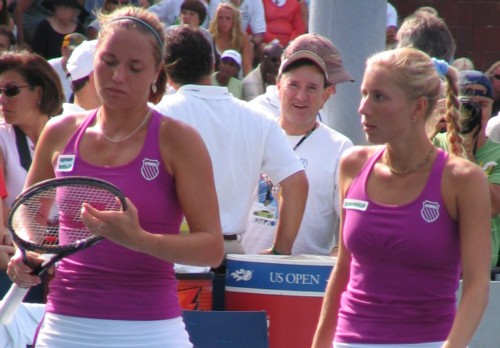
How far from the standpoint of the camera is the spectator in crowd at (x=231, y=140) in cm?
509

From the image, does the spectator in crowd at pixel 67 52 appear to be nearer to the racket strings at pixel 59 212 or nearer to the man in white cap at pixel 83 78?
the man in white cap at pixel 83 78

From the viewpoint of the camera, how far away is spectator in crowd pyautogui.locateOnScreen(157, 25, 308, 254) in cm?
509

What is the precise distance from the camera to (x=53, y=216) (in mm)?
3182

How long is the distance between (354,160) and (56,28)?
25.2 feet

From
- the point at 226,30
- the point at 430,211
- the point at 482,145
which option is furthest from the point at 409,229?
the point at 226,30

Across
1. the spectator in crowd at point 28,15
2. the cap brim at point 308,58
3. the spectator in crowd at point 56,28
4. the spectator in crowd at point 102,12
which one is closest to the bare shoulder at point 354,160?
the cap brim at point 308,58

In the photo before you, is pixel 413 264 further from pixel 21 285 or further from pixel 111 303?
pixel 21 285

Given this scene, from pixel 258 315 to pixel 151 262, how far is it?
1983 millimetres

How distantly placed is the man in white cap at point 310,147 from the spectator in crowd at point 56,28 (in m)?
5.39

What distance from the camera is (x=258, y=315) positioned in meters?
4.92

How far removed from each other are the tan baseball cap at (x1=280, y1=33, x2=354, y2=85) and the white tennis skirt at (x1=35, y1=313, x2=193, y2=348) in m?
2.75

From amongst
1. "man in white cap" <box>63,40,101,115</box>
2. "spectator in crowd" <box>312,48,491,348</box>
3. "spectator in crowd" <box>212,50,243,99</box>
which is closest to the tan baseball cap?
"man in white cap" <box>63,40,101,115</box>

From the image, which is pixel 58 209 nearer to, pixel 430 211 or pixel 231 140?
pixel 430 211

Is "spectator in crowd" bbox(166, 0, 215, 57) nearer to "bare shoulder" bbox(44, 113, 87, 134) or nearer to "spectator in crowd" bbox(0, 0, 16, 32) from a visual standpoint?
"spectator in crowd" bbox(0, 0, 16, 32)
